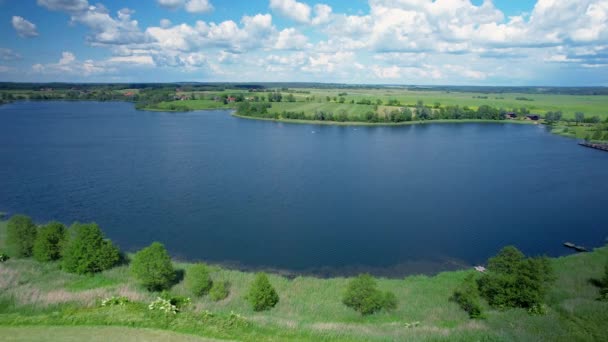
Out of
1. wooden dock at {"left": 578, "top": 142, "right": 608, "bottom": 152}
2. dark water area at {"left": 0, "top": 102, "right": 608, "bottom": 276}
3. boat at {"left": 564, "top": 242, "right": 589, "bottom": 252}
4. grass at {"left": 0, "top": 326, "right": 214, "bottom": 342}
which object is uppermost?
grass at {"left": 0, "top": 326, "right": 214, "bottom": 342}

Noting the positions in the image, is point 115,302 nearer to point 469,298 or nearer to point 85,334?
point 85,334

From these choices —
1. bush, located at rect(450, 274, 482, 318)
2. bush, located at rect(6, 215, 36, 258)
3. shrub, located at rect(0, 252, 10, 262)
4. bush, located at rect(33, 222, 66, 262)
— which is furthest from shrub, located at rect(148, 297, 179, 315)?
bush, located at rect(6, 215, 36, 258)

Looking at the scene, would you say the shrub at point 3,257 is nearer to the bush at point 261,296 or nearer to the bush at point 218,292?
the bush at point 218,292

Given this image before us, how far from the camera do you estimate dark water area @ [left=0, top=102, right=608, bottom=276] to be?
1059 inches

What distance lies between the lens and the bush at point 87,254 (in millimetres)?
19750

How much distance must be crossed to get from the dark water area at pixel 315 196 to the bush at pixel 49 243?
5.20m

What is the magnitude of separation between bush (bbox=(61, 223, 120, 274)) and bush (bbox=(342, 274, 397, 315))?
39.7ft

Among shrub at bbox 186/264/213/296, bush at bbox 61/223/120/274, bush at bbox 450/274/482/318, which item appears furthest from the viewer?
bush at bbox 61/223/120/274

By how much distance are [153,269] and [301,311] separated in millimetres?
6900

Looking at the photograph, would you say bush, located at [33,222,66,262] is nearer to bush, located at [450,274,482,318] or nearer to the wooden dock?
bush, located at [450,274,482,318]

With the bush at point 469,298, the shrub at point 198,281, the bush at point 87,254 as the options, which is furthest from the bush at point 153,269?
the bush at point 469,298

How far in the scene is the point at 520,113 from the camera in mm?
106062

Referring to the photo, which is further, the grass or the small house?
the small house

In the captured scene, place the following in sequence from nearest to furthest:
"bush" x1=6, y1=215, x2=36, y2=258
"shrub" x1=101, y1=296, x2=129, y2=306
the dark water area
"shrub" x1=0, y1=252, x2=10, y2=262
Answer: "shrub" x1=101, y1=296, x2=129, y2=306, "shrub" x1=0, y1=252, x2=10, y2=262, "bush" x1=6, y1=215, x2=36, y2=258, the dark water area
